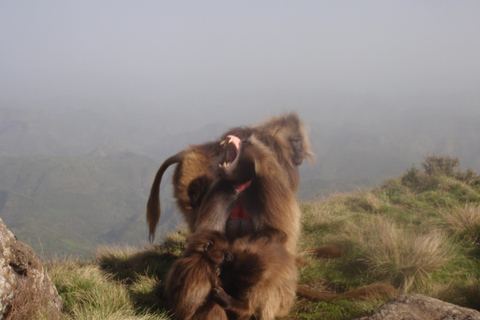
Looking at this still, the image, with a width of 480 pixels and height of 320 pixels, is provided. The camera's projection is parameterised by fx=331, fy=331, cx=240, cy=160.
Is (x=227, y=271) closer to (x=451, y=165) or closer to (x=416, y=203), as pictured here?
(x=416, y=203)

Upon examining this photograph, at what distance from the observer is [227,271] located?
9.34 feet

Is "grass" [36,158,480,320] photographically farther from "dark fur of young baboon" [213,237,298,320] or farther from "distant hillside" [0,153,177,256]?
"distant hillside" [0,153,177,256]

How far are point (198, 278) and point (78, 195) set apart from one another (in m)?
107

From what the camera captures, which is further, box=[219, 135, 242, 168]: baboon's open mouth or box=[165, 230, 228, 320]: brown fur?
box=[219, 135, 242, 168]: baboon's open mouth

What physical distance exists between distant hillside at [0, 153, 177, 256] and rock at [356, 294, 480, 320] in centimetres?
7430

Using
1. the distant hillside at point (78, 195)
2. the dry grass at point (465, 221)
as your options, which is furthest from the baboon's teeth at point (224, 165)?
the distant hillside at point (78, 195)

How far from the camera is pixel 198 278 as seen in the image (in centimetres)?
272

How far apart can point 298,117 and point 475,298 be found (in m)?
4.27

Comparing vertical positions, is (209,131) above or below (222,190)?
below

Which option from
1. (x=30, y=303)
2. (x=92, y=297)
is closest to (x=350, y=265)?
(x=92, y=297)

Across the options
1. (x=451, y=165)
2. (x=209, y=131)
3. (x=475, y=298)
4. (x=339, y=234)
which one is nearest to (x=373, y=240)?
(x=339, y=234)

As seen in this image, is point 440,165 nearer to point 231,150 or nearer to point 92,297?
point 231,150

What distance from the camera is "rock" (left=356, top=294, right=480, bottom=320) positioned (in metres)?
2.28

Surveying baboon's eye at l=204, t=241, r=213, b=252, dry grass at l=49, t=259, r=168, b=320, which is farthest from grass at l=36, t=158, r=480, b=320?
baboon's eye at l=204, t=241, r=213, b=252
